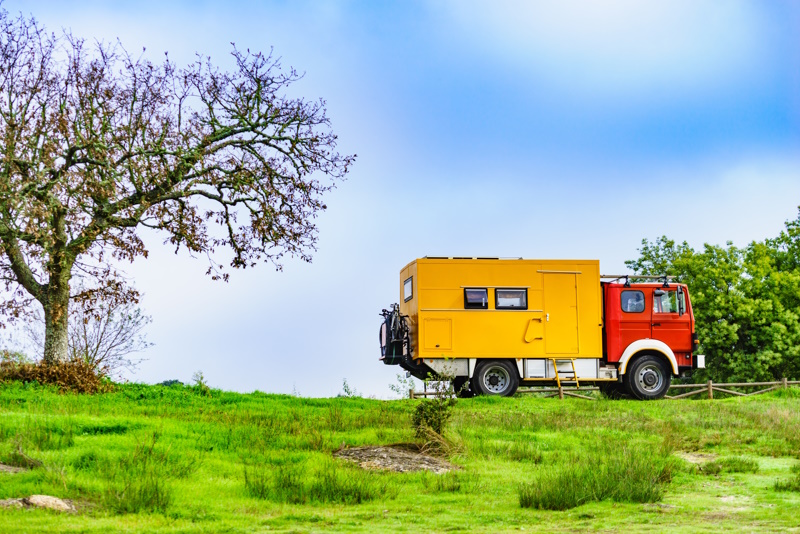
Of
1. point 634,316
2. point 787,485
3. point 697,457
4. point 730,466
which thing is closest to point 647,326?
point 634,316

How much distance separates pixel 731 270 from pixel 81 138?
3408cm

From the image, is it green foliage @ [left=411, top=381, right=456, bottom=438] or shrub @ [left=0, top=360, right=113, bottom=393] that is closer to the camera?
green foliage @ [left=411, top=381, right=456, bottom=438]

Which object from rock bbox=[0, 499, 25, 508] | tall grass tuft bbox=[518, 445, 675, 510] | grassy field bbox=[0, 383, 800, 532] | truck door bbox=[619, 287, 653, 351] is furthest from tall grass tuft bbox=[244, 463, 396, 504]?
truck door bbox=[619, 287, 653, 351]

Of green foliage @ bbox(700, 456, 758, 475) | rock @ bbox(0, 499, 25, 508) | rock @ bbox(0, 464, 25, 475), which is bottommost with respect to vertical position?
rock @ bbox(0, 499, 25, 508)

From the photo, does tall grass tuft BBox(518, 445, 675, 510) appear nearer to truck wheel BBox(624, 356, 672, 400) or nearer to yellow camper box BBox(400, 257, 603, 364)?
yellow camper box BBox(400, 257, 603, 364)

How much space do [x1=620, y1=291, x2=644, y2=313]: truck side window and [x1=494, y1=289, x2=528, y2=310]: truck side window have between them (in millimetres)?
3048

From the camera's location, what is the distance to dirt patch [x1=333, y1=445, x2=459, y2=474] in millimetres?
13211

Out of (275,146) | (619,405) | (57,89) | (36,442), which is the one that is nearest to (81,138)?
(57,89)

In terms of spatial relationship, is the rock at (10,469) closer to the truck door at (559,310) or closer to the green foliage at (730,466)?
the green foliage at (730,466)

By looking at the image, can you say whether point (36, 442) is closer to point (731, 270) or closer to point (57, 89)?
point (57, 89)

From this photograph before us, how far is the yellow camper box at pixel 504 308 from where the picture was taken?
24234mm

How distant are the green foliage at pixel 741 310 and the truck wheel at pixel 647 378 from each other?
16.8 m

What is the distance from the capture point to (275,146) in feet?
85.2

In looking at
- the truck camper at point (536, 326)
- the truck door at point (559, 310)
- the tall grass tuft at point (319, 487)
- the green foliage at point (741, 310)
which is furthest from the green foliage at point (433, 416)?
the green foliage at point (741, 310)
